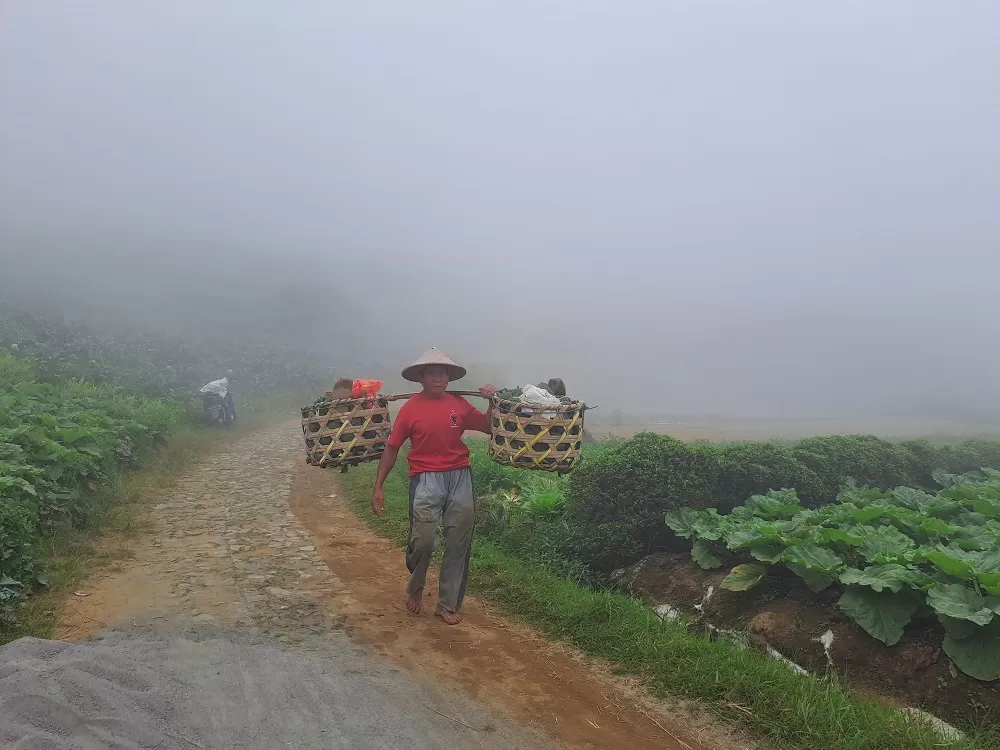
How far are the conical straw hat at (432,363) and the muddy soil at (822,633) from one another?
2.96 metres

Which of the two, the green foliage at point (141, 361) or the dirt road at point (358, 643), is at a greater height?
the dirt road at point (358, 643)

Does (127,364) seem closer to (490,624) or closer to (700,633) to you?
(490,624)

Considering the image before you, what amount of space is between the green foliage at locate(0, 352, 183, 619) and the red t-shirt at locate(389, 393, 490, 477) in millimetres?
3423

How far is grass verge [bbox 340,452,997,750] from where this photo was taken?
146 inches

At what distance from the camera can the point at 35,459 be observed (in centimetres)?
796

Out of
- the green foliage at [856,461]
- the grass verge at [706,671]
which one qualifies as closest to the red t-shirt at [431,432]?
the grass verge at [706,671]

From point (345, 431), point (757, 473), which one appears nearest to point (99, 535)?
point (345, 431)

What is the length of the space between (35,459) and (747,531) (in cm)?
856

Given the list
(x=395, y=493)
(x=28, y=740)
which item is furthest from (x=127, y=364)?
(x=28, y=740)

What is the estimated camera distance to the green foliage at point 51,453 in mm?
5734

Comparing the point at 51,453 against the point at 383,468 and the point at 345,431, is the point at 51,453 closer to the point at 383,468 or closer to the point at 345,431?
the point at 345,431

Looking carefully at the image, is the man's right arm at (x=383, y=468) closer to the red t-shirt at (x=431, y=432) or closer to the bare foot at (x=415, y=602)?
the red t-shirt at (x=431, y=432)

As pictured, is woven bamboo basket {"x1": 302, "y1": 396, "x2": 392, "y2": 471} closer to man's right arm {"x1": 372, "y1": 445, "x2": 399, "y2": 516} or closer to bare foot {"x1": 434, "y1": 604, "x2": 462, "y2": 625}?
man's right arm {"x1": 372, "y1": 445, "x2": 399, "y2": 516}

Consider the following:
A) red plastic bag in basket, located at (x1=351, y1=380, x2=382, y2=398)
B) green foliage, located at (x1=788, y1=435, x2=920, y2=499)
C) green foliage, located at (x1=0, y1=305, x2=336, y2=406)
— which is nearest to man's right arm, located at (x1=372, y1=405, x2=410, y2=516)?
red plastic bag in basket, located at (x1=351, y1=380, x2=382, y2=398)
